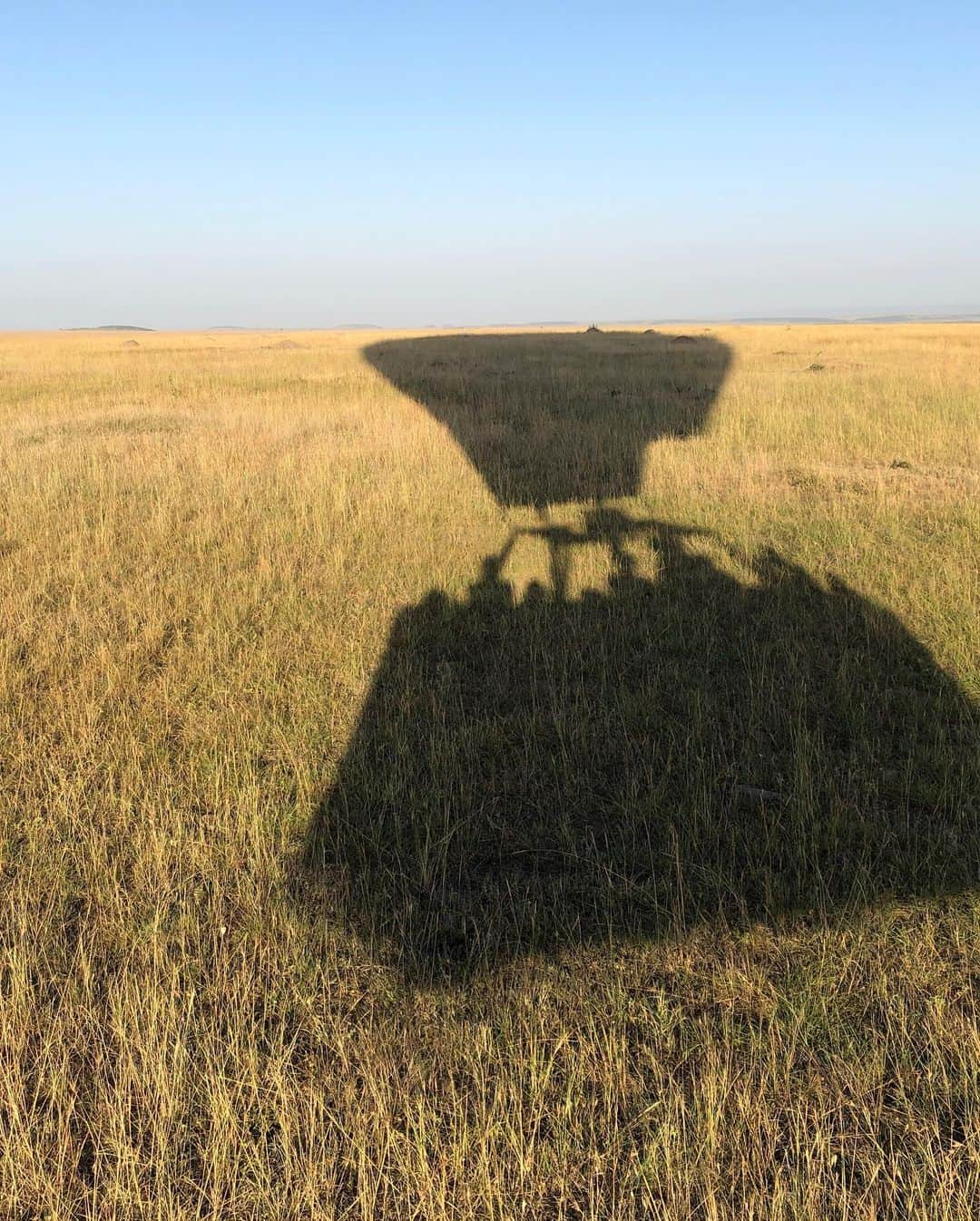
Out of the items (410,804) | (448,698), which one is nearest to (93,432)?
(448,698)

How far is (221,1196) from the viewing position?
5.53 ft

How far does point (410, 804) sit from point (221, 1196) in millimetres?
1510

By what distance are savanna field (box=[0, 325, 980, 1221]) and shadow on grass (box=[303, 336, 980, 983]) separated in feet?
0.06

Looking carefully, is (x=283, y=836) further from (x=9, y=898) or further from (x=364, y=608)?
(x=364, y=608)

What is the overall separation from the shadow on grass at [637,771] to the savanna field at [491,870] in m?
0.02

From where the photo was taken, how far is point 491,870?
2.75 metres

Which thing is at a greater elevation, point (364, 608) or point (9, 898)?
point (364, 608)

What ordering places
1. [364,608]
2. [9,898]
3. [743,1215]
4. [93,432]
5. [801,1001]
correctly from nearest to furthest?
1. [743,1215]
2. [801,1001]
3. [9,898]
4. [364,608]
5. [93,432]

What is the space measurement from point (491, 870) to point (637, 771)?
0.86 metres

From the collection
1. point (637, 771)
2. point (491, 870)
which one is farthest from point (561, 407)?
point (491, 870)

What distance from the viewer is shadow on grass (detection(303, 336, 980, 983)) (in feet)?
8.37

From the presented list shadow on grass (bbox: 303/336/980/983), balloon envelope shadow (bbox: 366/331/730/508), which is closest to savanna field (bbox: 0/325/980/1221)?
shadow on grass (bbox: 303/336/980/983)

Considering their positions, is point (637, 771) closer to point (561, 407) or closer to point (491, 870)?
point (491, 870)

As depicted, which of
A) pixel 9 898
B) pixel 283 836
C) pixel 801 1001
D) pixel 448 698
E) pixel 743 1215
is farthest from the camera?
pixel 448 698
